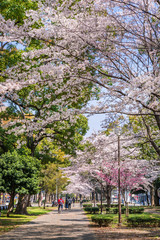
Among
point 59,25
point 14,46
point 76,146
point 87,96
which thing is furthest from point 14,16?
point 76,146

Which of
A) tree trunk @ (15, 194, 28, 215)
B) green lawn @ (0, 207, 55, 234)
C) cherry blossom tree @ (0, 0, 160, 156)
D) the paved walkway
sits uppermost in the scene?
cherry blossom tree @ (0, 0, 160, 156)

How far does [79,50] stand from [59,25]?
47.5 inches

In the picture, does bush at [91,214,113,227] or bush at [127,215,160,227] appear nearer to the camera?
bush at [91,214,113,227]

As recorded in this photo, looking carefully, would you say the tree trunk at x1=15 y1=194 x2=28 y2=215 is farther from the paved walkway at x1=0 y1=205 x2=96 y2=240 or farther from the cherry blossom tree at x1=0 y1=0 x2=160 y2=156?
the cherry blossom tree at x1=0 y1=0 x2=160 y2=156

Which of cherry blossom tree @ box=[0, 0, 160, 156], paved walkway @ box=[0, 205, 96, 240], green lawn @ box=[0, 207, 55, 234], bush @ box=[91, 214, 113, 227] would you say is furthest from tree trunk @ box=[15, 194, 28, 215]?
cherry blossom tree @ box=[0, 0, 160, 156]

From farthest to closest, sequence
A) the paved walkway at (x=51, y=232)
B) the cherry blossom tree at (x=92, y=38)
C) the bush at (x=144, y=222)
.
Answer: the bush at (x=144, y=222), the paved walkway at (x=51, y=232), the cherry blossom tree at (x=92, y=38)

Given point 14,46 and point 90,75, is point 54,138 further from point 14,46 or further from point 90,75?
point 90,75

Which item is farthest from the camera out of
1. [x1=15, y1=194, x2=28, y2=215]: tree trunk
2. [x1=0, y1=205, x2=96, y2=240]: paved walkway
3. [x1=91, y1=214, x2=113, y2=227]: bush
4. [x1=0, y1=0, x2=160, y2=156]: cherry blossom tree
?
[x1=15, y1=194, x2=28, y2=215]: tree trunk

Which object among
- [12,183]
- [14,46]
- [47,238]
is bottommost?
[47,238]

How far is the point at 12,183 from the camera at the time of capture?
19031 millimetres

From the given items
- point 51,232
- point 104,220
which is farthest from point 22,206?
point 51,232

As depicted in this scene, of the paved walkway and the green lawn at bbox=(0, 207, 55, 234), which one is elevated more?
the green lawn at bbox=(0, 207, 55, 234)

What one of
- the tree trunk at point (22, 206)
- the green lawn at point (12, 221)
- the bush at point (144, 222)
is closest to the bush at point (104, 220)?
the bush at point (144, 222)

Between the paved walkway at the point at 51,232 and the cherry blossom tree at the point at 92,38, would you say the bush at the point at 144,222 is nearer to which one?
the paved walkway at the point at 51,232
